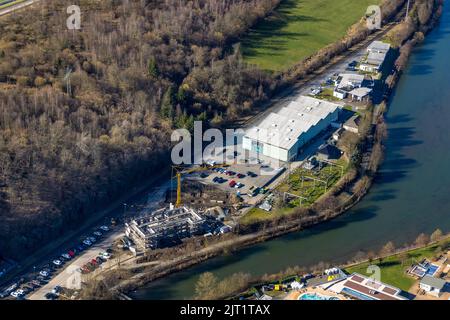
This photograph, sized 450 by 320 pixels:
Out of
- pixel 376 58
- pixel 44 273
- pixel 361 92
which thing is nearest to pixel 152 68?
pixel 361 92

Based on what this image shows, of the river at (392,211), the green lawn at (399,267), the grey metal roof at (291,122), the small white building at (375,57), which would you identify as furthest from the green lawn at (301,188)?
the small white building at (375,57)

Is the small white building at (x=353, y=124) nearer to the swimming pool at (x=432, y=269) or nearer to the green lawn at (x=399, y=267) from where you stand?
the green lawn at (x=399, y=267)

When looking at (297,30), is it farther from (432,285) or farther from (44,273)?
(44,273)

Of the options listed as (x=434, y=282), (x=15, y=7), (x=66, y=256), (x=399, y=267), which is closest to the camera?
(x=434, y=282)

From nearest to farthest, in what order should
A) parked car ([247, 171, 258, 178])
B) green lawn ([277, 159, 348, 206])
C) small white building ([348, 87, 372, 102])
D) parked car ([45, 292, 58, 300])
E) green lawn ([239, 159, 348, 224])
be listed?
1. parked car ([45, 292, 58, 300])
2. green lawn ([239, 159, 348, 224])
3. green lawn ([277, 159, 348, 206])
4. parked car ([247, 171, 258, 178])
5. small white building ([348, 87, 372, 102])

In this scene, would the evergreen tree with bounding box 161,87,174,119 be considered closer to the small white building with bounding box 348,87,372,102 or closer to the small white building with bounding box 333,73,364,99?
the small white building with bounding box 333,73,364,99

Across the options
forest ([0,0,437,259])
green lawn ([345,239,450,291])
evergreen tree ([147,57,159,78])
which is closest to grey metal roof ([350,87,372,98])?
forest ([0,0,437,259])

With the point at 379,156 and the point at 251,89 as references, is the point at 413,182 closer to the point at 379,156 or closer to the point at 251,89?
the point at 379,156
